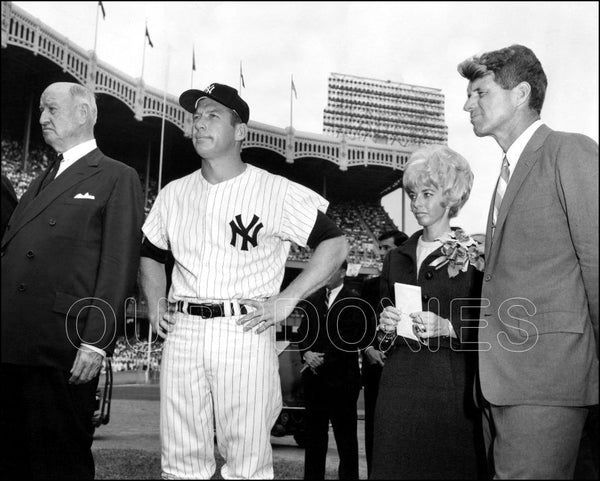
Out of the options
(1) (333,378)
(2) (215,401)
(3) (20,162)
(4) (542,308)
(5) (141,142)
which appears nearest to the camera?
(4) (542,308)

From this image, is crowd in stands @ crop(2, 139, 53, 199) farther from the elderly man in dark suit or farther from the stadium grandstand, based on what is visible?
the elderly man in dark suit

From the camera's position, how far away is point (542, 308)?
2102 millimetres

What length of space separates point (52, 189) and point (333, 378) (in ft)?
9.54

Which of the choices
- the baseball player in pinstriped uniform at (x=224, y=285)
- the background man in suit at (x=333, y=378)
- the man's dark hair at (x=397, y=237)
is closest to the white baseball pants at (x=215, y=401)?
the baseball player in pinstriped uniform at (x=224, y=285)

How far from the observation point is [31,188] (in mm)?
3025

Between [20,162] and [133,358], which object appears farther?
[20,162]

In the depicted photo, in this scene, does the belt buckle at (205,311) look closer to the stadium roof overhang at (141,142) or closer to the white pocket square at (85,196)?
the white pocket square at (85,196)

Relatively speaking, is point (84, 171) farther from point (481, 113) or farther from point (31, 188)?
point (481, 113)

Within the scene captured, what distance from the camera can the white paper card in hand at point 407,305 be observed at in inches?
106

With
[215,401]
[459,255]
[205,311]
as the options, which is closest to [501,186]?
[459,255]

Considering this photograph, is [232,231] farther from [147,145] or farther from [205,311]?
[147,145]

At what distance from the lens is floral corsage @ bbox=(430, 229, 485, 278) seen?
2.76 meters

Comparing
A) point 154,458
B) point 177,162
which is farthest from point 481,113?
point 177,162

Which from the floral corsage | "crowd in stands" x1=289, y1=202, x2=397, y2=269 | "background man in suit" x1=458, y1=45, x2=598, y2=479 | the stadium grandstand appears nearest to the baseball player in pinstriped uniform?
the floral corsage
